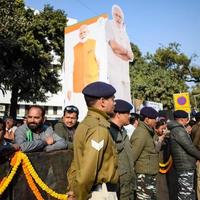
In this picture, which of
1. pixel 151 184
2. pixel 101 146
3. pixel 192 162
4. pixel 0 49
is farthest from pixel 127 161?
pixel 0 49

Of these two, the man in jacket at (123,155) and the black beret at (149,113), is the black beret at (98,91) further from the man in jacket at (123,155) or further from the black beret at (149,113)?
the black beret at (149,113)

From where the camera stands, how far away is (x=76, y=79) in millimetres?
8156


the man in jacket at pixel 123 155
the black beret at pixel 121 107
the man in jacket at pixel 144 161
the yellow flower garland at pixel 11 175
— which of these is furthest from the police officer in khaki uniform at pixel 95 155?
the man in jacket at pixel 144 161

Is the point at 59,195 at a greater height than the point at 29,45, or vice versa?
the point at 29,45

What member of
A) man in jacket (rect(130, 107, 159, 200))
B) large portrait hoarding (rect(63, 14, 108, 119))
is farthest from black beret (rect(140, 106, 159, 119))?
large portrait hoarding (rect(63, 14, 108, 119))

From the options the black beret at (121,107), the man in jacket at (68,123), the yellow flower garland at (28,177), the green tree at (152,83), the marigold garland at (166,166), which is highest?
the green tree at (152,83)

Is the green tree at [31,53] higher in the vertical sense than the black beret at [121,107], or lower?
higher

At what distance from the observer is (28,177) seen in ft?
13.0

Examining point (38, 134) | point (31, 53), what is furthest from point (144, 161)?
point (31, 53)

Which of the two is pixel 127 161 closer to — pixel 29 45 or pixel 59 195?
pixel 59 195

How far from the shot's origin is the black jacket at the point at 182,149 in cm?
596

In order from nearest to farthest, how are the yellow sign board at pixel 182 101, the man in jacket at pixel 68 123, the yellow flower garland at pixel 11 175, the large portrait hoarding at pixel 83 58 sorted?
1. the yellow flower garland at pixel 11 175
2. the man in jacket at pixel 68 123
3. the large portrait hoarding at pixel 83 58
4. the yellow sign board at pixel 182 101

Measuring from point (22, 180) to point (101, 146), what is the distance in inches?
68.5

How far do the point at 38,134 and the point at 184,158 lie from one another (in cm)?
267
